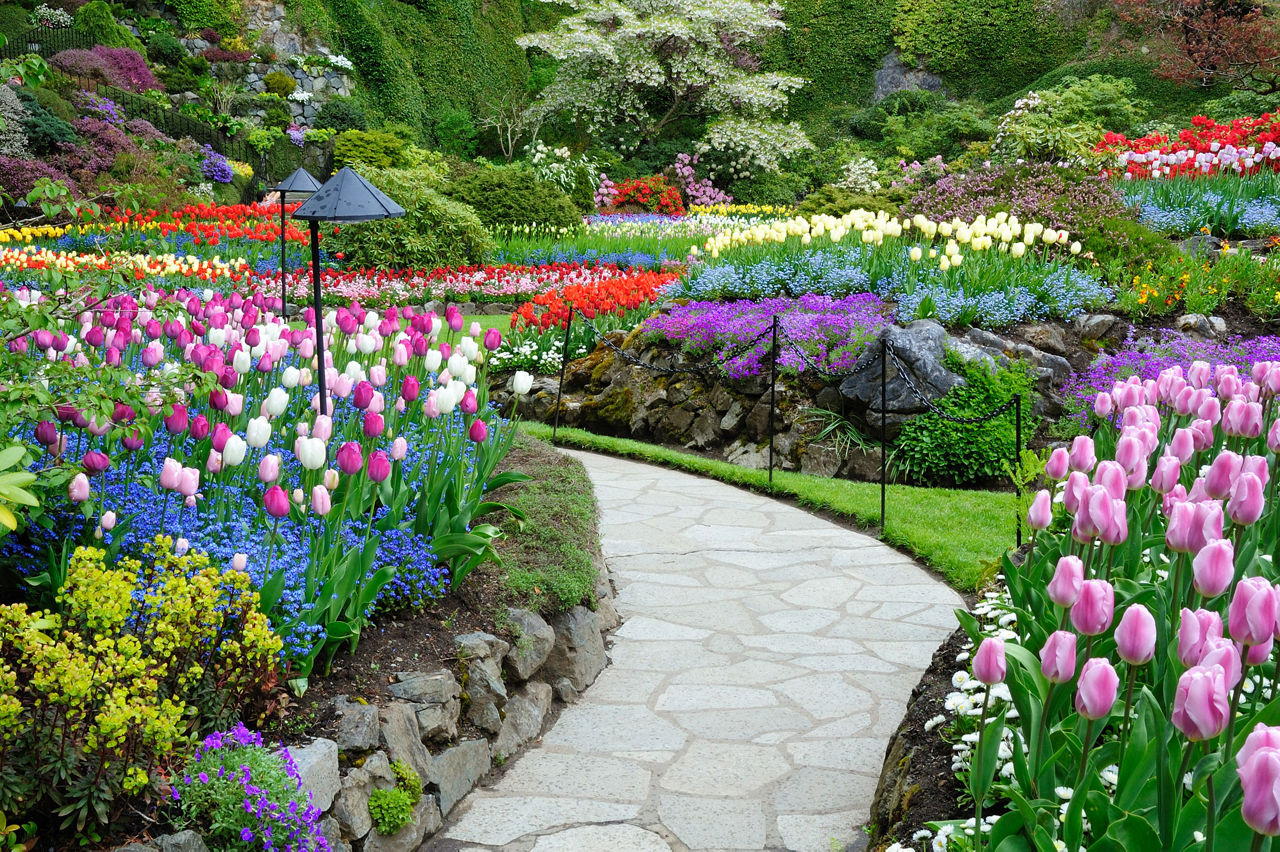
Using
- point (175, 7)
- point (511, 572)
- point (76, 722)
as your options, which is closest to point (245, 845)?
point (76, 722)

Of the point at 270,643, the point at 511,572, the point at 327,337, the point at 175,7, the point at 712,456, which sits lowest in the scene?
the point at 712,456

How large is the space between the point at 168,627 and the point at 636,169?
23377 millimetres

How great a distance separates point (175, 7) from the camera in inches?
1024

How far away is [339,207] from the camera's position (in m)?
3.99

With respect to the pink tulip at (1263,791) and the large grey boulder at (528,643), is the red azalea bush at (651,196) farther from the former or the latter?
the pink tulip at (1263,791)

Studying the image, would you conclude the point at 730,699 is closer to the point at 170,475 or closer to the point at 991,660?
the point at 170,475

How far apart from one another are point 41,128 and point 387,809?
18743 mm

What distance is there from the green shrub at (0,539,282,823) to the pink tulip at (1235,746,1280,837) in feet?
6.83

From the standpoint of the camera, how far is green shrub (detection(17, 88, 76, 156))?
58.5 feet

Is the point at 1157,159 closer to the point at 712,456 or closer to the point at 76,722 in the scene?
the point at 712,456

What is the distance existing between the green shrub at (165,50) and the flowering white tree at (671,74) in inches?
320

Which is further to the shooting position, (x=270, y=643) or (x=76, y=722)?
(x=270, y=643)

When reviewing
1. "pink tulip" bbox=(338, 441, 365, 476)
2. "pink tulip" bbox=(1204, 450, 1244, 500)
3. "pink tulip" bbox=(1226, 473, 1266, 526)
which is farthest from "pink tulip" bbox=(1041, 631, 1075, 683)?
"pink tulip" bbox=(338, 441, 365, 476)

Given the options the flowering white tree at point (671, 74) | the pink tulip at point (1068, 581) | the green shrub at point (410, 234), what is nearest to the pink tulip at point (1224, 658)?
the pink tulip at point (1068, 581)
